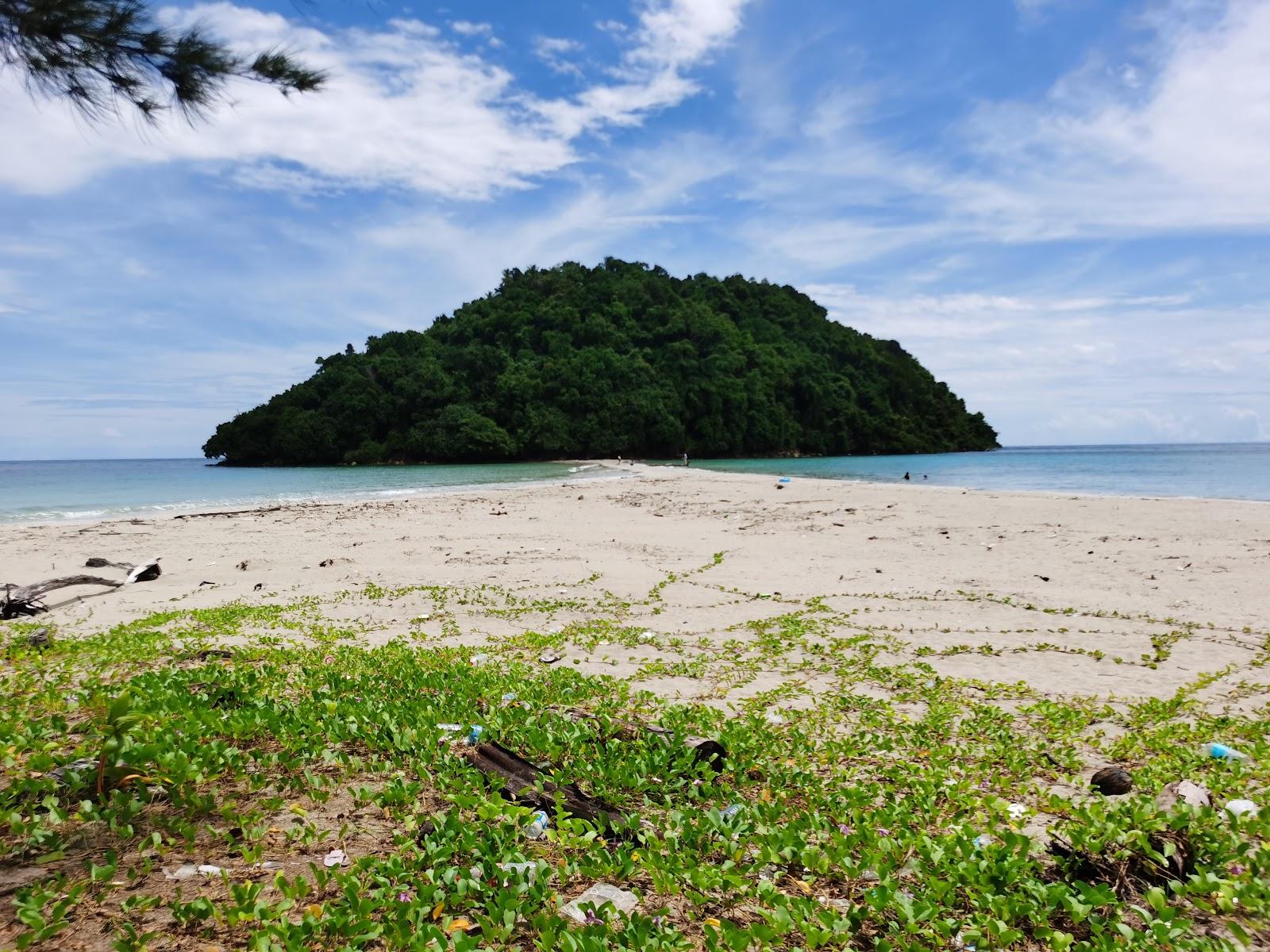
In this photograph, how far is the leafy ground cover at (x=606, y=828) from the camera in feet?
8.67

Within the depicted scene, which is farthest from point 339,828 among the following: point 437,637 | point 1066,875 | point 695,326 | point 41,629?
point 695,326

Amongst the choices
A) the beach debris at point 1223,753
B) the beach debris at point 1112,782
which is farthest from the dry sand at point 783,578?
the beach debris at point 1112,782

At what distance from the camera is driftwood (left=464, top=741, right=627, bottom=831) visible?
360 cm

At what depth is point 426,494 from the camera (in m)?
32.0

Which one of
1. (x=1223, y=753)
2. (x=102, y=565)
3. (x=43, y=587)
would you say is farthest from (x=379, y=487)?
(x=1223, y=753)

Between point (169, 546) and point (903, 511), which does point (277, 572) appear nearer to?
point (169, 546)

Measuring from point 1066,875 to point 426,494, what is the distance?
102ft

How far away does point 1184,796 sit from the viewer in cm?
354

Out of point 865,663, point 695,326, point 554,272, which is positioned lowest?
point 865,663

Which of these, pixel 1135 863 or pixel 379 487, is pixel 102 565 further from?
pixel 379 487

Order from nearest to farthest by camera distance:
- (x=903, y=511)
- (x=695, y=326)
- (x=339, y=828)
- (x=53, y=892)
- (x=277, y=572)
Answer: (x=53, y=892), (x=339, y=828), (x=277, y=572), (x=903, y=511), (x=695, y=326)

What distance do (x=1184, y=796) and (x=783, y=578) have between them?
25.9ft

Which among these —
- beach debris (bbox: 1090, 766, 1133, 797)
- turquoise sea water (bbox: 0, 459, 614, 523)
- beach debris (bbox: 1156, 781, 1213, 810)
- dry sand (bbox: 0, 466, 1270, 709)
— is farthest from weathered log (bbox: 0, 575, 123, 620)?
turquoise sea water (bbox: 0, 459, 614, 523)

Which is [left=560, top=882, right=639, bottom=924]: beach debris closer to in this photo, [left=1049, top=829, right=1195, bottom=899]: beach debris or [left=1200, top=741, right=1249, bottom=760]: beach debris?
[left=1049, top=829, right=1195, bottom=899]: beach debris
